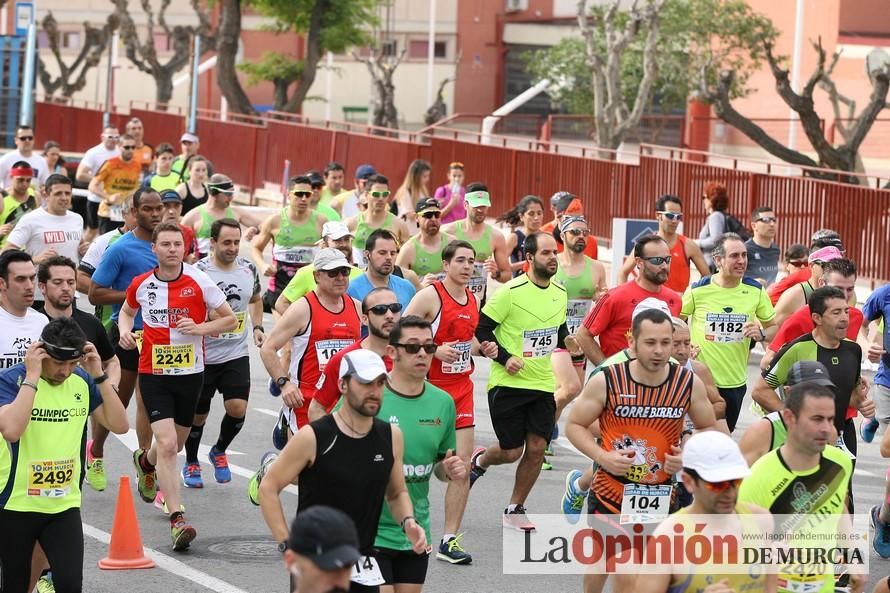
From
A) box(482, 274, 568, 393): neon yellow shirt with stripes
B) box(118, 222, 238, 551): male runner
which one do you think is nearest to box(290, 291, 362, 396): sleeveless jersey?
box(118, 222, 238, 551): male runner

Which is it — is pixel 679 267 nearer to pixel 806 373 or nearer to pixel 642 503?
pixel 806 373

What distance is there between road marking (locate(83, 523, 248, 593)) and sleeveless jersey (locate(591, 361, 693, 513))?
8.09 feet

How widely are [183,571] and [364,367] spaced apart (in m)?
3.31

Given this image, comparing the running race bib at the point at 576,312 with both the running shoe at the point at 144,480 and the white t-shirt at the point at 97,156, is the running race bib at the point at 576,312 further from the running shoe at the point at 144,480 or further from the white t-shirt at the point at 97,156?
the white t-shirt at the point at 97,156

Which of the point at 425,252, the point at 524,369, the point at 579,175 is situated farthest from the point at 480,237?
the point at 579,175

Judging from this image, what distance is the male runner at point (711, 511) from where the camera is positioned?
583cm

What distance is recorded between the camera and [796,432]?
265 inches

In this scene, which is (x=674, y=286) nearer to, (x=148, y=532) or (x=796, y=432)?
(x=148, y=532)

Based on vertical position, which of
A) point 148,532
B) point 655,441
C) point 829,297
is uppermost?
point 829,297

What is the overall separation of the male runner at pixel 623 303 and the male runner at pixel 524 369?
0.28 metres

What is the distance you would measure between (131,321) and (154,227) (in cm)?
108

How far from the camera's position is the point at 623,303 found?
420 inches

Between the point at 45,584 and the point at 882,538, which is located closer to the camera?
the point at 45,584

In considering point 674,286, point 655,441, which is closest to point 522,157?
point 674,286
